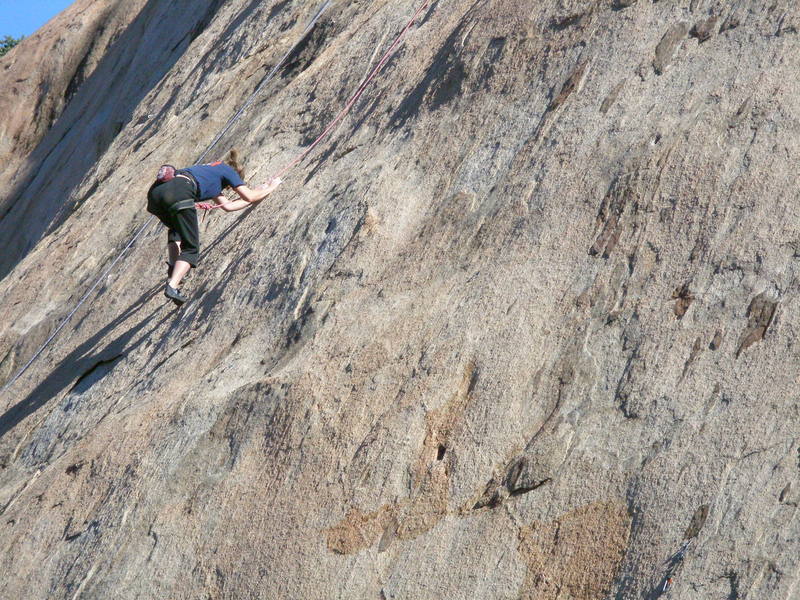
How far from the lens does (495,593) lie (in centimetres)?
525

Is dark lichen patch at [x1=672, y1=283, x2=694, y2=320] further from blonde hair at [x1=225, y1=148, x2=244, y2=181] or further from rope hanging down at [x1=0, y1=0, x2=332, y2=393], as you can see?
rope hanging down at [x1=0, y1=0, x2=332, y2=393]

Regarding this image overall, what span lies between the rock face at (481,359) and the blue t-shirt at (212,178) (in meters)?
0.40

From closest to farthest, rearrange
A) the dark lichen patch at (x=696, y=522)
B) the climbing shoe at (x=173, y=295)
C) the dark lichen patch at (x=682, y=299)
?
the dark lichen patch at (x=696, y=522) → the dark lichen patch at (x=682, y=299) → the climbing shoe at (x=173, y=295)

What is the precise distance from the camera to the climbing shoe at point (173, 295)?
8.11m

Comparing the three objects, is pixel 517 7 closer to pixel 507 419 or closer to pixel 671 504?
pixel 507 419

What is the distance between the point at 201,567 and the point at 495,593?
1846 mm

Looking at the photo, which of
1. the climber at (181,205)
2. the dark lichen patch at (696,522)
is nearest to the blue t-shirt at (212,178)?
the climber at (181,205)

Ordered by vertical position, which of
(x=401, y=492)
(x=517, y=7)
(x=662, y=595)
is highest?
(x=517, y=7)

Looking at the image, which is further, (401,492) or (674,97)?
(674,97)

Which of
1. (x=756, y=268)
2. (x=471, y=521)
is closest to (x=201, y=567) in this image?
(x=471, y=521)

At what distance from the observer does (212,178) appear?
8.70 m

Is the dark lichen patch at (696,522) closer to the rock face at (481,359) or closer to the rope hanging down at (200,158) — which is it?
the rock face at (481,359)

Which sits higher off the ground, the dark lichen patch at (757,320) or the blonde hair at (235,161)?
the blonde hair at (235,161)

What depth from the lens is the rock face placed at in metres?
5.21
